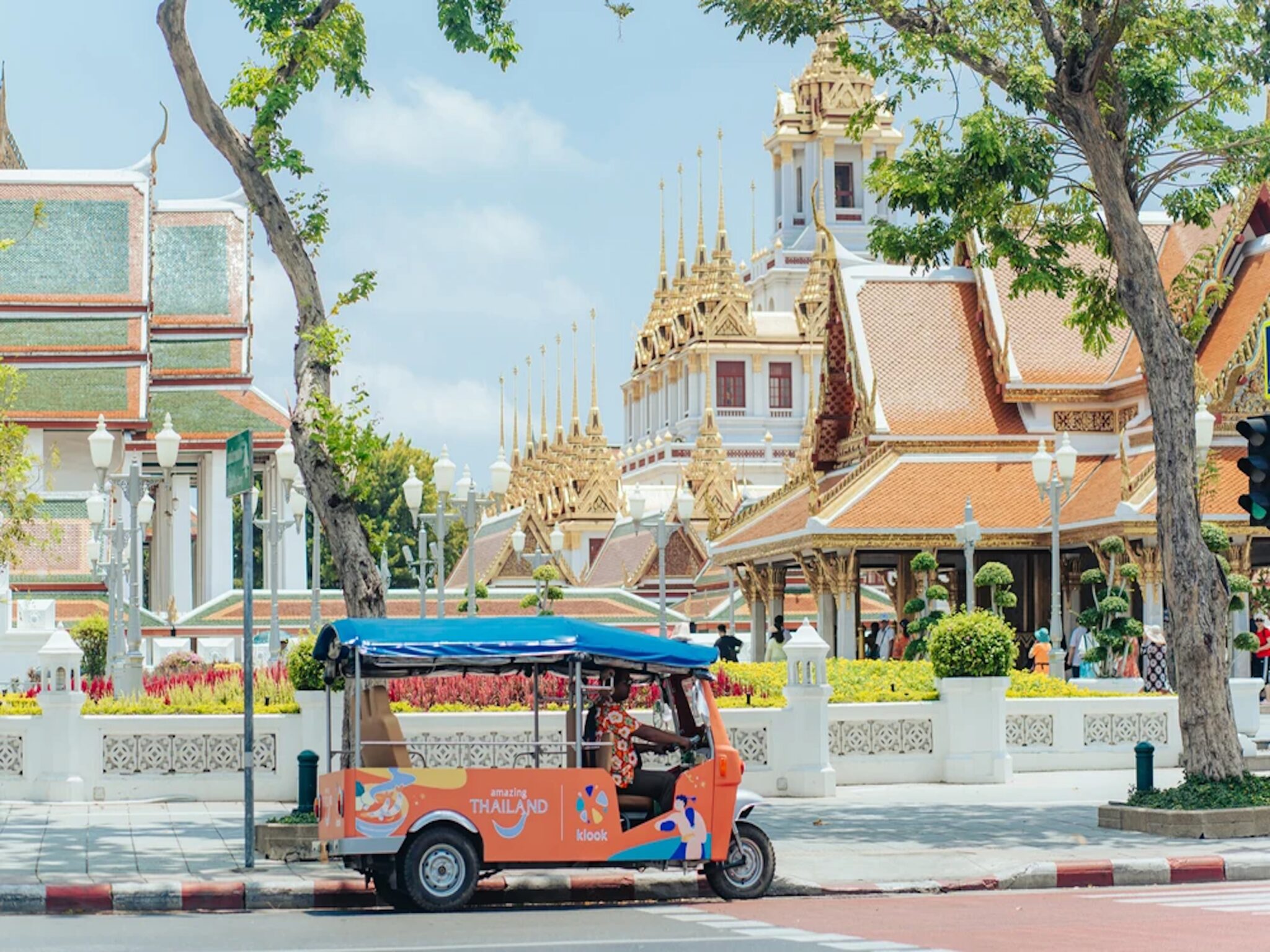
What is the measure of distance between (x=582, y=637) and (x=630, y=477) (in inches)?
2753

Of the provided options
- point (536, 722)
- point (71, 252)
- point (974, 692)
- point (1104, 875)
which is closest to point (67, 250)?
point (71, 252)

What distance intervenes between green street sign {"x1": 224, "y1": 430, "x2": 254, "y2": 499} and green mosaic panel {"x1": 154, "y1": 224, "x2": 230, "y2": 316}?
4193 centimetres

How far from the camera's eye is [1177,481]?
1758cm

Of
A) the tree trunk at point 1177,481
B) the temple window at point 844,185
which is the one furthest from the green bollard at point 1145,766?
the temple window at point 844,185

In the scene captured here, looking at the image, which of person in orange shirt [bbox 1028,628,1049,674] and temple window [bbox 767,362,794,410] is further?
temple window [bbox 767,362,794,410]

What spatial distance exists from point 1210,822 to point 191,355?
41329mm

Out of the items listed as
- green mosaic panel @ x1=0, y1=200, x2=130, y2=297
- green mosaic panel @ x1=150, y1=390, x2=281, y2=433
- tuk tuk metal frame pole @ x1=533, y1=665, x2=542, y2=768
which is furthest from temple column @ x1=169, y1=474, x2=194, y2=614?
tuk tuk metal frame pole @ x1=533, y1=665, x2=542, y2=768

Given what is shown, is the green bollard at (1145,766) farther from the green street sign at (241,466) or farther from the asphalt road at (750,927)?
the green street sign at (241,466)

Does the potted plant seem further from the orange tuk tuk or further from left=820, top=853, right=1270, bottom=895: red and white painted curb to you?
the orange tuk tuk

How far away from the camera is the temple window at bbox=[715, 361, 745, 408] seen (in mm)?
80625

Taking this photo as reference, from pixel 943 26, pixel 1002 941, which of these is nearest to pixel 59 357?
pixel 943 26

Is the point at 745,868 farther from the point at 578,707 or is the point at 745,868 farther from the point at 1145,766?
the point at 1145,766

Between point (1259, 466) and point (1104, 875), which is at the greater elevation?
point (1259, 466)

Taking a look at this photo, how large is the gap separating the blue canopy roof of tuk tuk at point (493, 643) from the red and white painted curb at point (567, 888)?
4.87 feet
